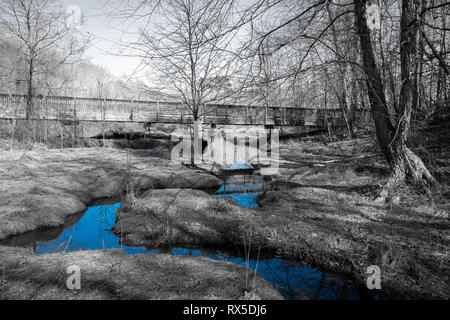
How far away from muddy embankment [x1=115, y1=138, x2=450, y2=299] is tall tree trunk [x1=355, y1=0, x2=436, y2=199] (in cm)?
66

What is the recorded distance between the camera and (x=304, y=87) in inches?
209

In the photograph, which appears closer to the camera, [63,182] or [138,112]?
[63,182]

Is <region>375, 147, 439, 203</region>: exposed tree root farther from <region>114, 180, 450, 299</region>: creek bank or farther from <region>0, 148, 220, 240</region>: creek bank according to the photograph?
<region>0, 148, 220, 240</region>: creek bank

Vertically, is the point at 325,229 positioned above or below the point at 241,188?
below

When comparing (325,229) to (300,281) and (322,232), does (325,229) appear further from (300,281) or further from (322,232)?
(300,281)

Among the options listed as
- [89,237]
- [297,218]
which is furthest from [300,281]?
[89,237]

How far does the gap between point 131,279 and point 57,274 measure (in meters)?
0.72

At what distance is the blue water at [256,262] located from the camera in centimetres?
313

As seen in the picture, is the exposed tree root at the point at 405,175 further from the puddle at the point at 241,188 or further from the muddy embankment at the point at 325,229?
the puddle at the point at 241,188

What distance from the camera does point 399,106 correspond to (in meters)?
5.12

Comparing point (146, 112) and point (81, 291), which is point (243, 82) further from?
point (146, 112)

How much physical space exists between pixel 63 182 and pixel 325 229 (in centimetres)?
641

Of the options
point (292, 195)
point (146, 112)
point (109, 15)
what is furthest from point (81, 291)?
point (146, 112)

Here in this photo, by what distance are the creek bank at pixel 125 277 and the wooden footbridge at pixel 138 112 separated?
11.2 meters
